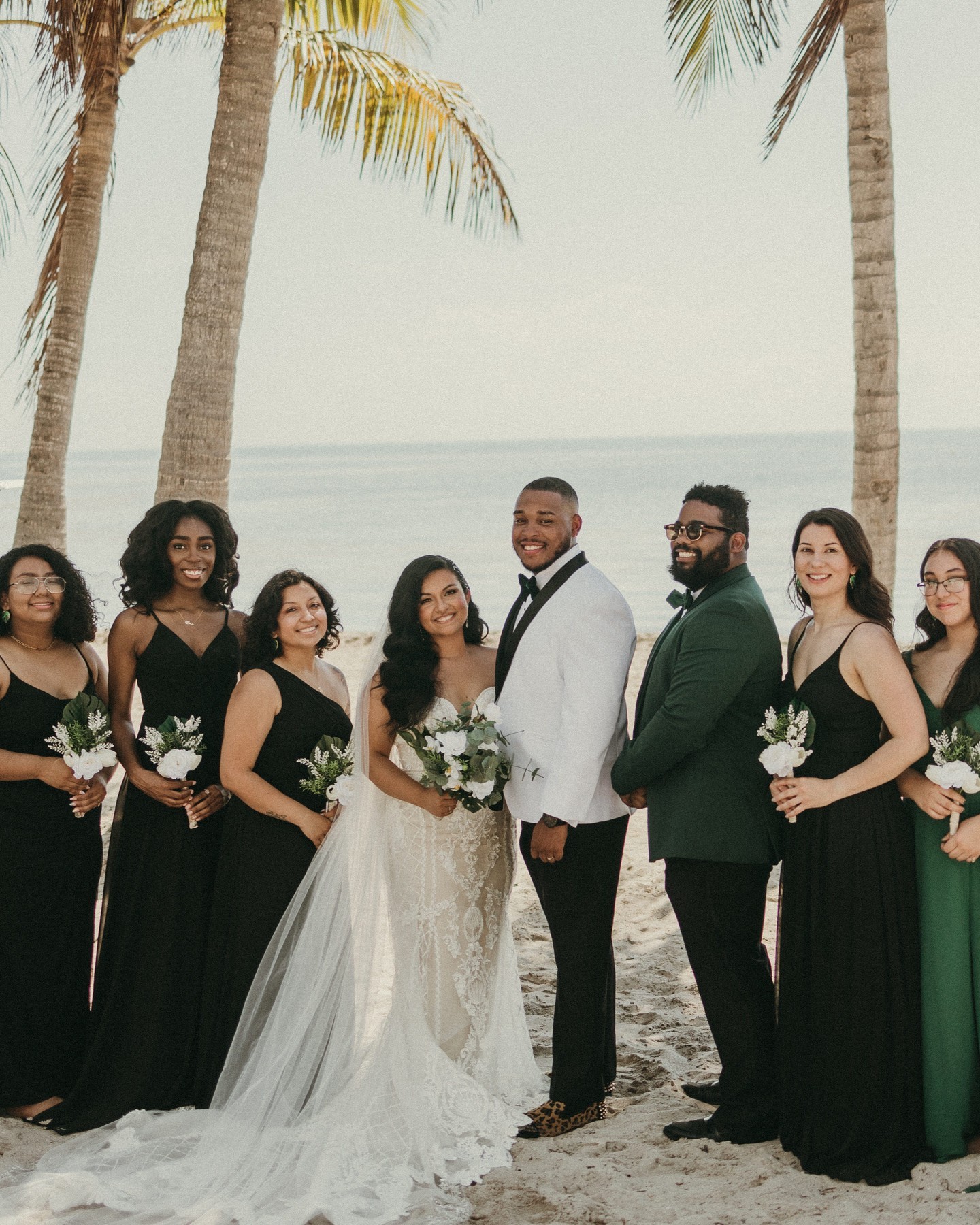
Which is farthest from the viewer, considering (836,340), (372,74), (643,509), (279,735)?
(836,340)

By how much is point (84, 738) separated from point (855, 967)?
3119 mm

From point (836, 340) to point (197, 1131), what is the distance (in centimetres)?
8077

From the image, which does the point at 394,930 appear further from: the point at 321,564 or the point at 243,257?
the point at 321,564

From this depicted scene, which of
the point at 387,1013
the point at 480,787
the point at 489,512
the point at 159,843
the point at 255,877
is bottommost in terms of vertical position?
the point at 387,1013

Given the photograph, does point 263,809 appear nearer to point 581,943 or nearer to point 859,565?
point 581,943

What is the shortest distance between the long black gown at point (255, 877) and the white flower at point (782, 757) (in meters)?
1.80

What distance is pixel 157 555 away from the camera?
5.43 m

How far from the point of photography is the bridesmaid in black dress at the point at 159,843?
5.13m

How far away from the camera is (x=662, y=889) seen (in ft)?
27.5

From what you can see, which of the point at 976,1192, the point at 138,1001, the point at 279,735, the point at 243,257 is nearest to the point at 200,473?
the point at 243,257

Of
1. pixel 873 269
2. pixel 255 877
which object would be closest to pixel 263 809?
pixel 255 877

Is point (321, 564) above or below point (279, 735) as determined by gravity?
above

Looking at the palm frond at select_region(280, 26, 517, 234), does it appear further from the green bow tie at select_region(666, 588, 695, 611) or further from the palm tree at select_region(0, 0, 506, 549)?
the green bow tie at select_region(666, 588, 695, 611)

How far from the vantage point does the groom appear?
4.98m
